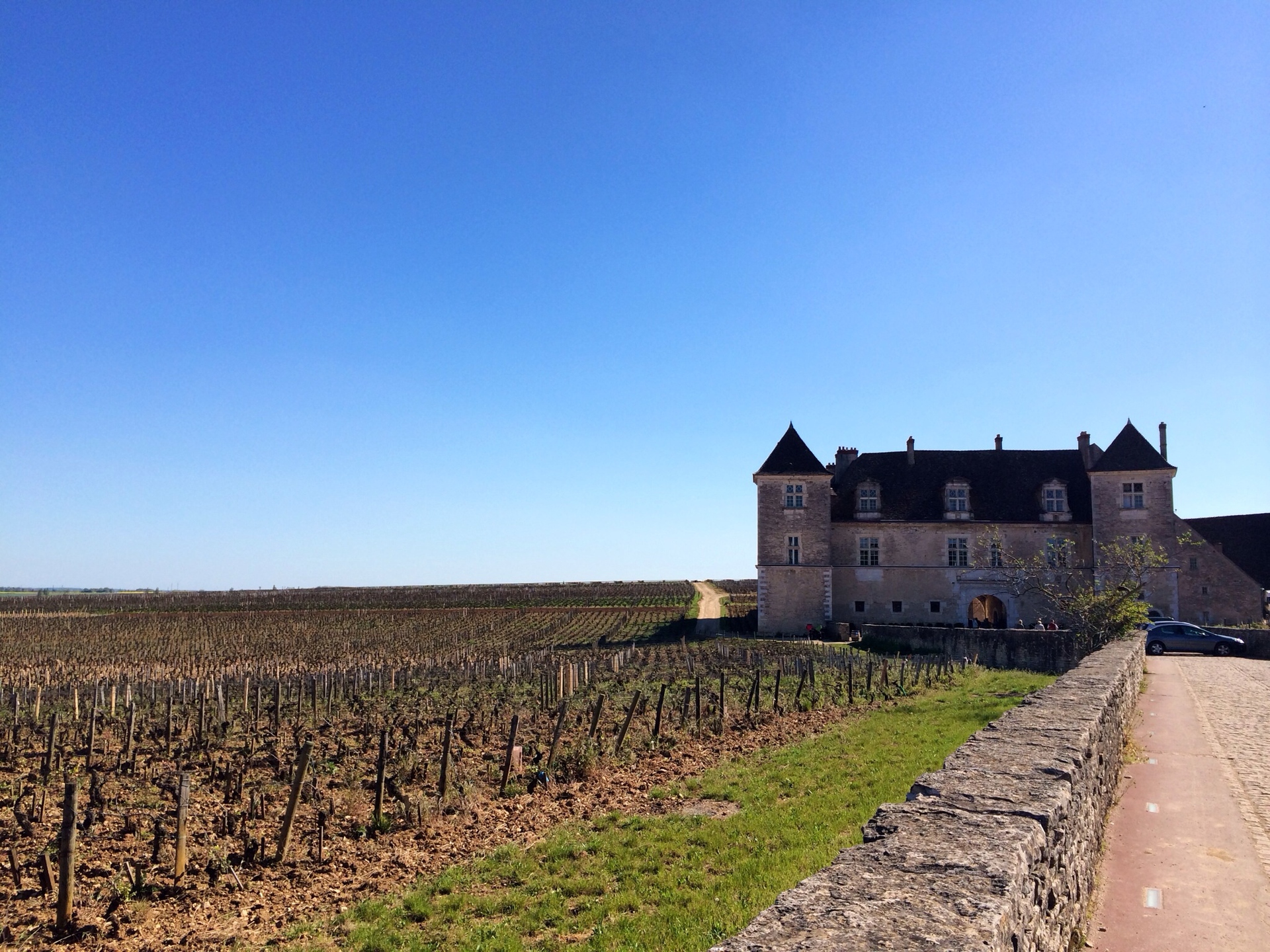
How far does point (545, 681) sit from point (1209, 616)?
36931mm

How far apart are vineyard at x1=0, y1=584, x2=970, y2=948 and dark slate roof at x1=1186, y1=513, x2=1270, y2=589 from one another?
3396 centimetres

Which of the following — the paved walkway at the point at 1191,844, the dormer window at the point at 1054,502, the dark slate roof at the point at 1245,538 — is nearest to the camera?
the paved walkway at the point at 1191,844

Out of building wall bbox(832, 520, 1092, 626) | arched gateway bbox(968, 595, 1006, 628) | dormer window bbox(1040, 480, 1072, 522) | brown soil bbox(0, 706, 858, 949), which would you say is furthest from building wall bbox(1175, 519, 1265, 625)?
brown soil bbox(0, 706, 858, 949)

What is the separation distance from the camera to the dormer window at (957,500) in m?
42.9

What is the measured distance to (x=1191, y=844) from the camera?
285 inches

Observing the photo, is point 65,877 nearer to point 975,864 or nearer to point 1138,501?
Answer: point 975,864

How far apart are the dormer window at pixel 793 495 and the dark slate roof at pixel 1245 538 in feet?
81.3

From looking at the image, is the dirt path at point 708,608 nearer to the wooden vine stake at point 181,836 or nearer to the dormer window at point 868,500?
the dormer window at point 868,500

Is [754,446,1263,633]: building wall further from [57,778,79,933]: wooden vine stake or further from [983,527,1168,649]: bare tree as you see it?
[57,778,79,933]: wooden vine stake

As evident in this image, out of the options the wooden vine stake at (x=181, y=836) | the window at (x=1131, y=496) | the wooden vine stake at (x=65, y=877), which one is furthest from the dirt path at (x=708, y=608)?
the wooden vine stake at (x=65, y=877)

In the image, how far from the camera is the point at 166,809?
37.7ft

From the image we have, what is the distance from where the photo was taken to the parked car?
29.2 metres

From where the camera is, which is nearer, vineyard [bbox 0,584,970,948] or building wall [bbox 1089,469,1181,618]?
vineyard [bbox 0,584,970,948]

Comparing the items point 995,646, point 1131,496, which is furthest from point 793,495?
point 1131,496
